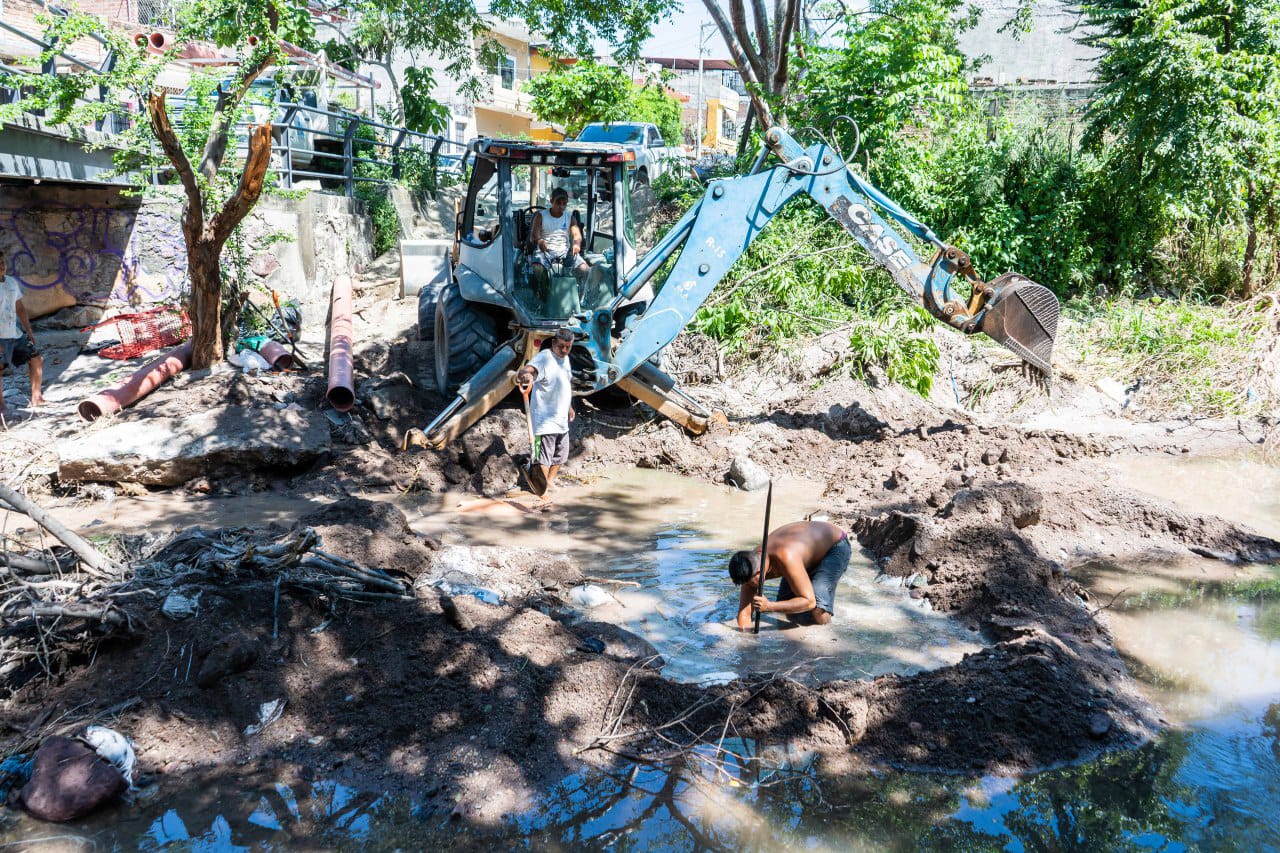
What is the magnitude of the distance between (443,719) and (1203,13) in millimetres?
13237

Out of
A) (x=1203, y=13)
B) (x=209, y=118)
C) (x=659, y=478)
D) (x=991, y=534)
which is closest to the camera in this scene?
(x=991, y=534)

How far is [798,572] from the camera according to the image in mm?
5273

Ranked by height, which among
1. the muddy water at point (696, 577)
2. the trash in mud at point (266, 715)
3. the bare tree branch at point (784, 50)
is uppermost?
the bare tree branch at point (784, 50)

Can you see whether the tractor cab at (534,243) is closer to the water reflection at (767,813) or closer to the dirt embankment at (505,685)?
the dirt embankment at (505,685)

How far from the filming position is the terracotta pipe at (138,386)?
343 inches

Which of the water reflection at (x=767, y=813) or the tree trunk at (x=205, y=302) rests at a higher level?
the tree trunk at (x=205, y=302)

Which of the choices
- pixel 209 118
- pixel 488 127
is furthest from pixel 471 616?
pixel 488 127

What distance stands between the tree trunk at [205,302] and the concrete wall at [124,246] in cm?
203

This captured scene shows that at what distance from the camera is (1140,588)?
6.23 m

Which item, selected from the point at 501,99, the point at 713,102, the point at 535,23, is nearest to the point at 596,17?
the point at 535,23

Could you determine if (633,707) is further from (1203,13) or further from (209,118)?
(1203,13)

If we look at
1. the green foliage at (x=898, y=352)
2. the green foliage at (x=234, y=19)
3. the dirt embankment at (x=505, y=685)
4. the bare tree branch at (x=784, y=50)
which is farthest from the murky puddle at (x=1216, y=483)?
the bare tree branch at (x=784, y=50)

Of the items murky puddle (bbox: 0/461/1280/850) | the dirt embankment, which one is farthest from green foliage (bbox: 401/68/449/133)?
murky puddle (bbox: 0/461/1280/850)

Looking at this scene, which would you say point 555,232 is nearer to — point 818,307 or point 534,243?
point 534,243
